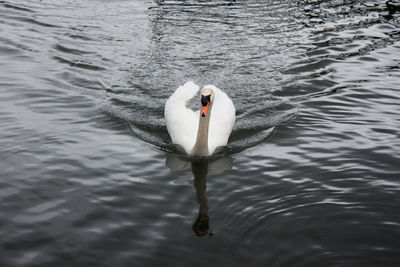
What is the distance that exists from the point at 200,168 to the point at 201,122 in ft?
2.52

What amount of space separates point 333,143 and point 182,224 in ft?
12.1

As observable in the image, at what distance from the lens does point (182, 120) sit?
913 cm

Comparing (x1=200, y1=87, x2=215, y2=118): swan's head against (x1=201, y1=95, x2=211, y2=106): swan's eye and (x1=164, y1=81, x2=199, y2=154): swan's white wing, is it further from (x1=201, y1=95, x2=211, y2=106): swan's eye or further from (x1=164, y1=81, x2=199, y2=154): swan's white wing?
(x1=164, y1=81, x2=199, y2=154): swan's white wing

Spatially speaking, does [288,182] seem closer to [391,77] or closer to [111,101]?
[111,101]

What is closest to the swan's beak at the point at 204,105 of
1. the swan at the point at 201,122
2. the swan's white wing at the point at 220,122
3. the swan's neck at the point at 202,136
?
the swan at the point at 201,122

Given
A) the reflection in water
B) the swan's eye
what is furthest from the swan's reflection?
the swan's eye

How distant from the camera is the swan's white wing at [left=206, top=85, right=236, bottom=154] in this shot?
8836 millimetres

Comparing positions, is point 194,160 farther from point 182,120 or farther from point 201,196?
point 201,196

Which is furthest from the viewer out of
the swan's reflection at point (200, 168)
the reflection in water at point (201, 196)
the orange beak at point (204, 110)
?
the orange beak at point (204, 110)

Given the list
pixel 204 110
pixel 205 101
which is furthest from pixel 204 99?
pixel 204 110

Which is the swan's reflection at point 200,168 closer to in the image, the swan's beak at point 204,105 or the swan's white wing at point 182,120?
the swan's white wing at point 182,120

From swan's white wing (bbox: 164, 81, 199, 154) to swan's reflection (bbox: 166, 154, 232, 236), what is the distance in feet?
1.00

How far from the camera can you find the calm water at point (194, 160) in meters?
5.91

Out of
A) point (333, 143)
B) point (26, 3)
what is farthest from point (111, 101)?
point (26, 3)
